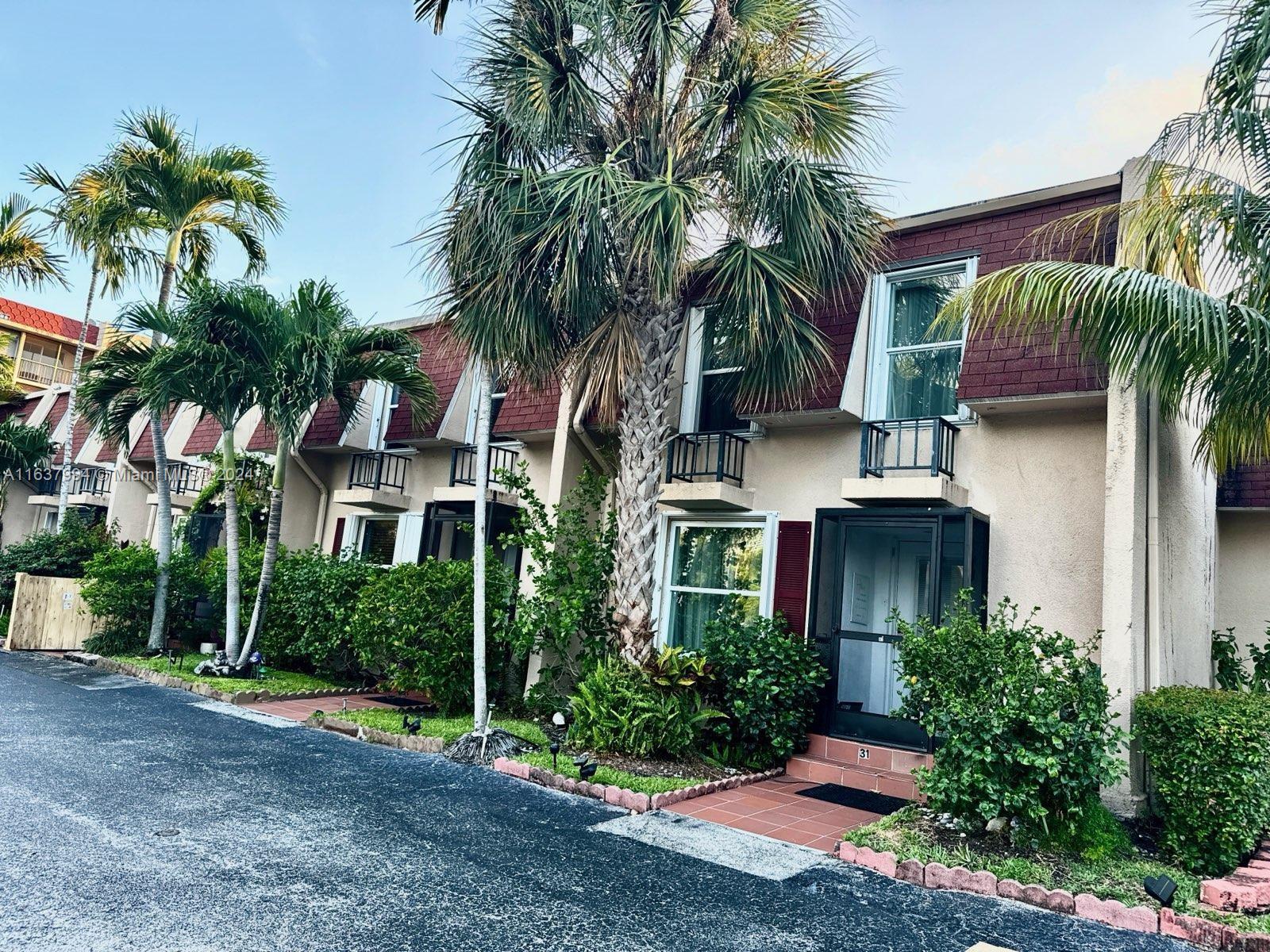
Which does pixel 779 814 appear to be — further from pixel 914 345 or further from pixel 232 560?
pixel 232 560

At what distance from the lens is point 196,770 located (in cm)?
717

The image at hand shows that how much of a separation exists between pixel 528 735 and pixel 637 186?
5853 millimetres

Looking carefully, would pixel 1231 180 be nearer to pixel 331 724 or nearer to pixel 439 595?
pixel 439 595

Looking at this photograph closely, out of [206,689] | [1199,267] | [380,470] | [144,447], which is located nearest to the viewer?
[1199,267]

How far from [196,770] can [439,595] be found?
11.6 ft

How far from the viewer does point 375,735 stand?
901cm

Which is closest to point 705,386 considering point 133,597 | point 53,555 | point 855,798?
point 855,798

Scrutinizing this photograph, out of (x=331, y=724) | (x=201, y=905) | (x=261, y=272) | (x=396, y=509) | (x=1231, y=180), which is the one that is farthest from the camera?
(x=261, y=272)

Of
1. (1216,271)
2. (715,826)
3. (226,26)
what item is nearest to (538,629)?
(715,826)

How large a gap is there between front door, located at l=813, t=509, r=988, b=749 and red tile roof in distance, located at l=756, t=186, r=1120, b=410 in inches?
51.0

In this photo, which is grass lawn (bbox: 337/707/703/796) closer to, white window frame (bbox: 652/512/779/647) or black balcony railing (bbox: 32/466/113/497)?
white window frame (bbox: 652/512/779/647)

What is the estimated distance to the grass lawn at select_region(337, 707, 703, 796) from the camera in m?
7.30

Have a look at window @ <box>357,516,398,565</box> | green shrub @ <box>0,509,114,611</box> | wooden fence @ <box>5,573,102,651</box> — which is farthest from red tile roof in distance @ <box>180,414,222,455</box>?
window @ <box>357,516,398,565</box>

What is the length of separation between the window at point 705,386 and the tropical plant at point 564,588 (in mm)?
1419
